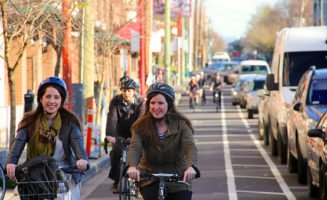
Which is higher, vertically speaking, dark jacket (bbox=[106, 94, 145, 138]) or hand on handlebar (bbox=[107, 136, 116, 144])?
dark jacket (bbox=[106, 94, 145, 138])

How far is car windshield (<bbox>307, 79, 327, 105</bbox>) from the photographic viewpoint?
1285 cm

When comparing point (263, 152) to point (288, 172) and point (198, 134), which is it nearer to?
point (288, 172)

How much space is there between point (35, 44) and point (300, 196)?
42.8 feet

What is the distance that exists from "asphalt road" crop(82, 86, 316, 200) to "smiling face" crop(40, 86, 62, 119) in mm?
5434

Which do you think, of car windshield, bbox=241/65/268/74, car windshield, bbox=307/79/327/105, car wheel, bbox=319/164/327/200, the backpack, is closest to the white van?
car windshield, bbox=307/79/327/105

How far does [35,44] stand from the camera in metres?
22.4

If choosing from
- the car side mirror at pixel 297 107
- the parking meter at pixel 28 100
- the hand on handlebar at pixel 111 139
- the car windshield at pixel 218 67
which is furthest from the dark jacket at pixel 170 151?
the car windshield at pixel 218 67

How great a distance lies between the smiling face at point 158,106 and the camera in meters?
6.08

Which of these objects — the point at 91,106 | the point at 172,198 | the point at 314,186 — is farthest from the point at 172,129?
the point at 91,106

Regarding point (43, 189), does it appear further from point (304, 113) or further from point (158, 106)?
point (304, 113)

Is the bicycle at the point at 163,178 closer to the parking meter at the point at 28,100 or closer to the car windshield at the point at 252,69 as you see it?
the parking meter at the point at 28,100

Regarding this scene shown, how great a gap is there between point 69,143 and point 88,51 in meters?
10.6

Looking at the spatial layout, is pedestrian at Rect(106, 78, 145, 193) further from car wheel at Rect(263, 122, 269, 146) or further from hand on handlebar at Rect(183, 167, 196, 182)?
car wheel at Rect(263, 122, 269, 146)

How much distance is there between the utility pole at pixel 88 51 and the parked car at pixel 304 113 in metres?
4.73
